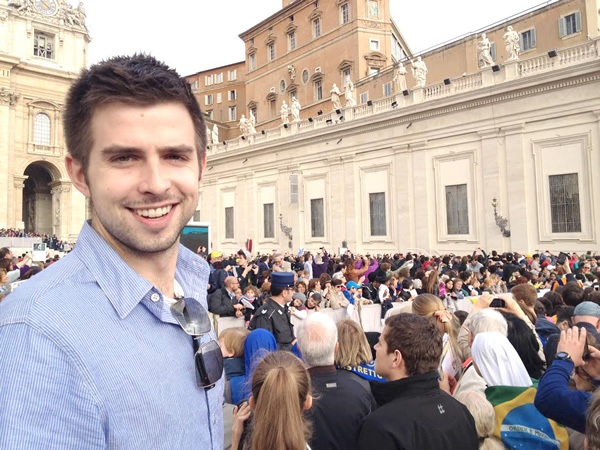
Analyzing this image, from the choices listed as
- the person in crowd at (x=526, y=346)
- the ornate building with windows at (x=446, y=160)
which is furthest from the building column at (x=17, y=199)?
the person in crowd at (x=526, y=346)

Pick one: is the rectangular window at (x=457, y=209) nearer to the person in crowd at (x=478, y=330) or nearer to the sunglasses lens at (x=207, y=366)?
the person in crowd at (x=478, y=330)

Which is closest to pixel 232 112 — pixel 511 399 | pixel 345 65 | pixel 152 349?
pixel 345 65

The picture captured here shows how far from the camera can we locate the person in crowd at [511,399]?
120 inches

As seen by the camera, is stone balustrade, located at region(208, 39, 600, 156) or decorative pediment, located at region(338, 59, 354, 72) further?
decorative pediment, located at region(338, 59, 354, 72)

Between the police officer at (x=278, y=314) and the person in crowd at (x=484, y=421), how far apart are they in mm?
3522

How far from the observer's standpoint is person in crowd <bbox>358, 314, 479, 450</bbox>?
8.93 feet

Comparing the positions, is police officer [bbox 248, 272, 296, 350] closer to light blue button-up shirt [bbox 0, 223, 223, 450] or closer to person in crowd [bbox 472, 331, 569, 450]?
person in crowd [bbox 472, 331, 569, 450]

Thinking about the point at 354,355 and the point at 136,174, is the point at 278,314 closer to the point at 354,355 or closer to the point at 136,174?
the point at 354,355

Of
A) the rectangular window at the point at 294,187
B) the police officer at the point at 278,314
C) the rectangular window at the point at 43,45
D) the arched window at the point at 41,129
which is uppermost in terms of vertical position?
the rectangular window at the point at 43,45

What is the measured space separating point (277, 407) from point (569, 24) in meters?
33.6

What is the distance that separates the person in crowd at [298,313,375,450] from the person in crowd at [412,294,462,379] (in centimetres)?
138

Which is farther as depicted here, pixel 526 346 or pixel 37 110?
pixel 37 110

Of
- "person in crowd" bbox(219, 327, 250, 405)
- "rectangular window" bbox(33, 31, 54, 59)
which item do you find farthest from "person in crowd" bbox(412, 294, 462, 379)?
"rectangular window" bbox(33, 31, 54, 59)

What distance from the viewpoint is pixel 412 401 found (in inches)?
114
